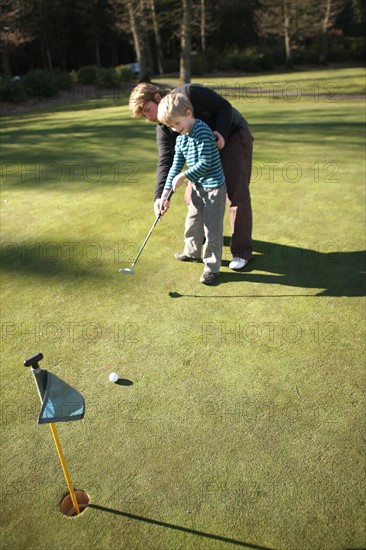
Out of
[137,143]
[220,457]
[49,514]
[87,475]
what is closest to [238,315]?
[220,457]

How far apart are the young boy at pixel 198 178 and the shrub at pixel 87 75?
25263 mm

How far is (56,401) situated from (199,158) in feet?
8.19

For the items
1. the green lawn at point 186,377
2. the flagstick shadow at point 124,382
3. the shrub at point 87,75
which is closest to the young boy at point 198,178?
the green lawn at point 186,377

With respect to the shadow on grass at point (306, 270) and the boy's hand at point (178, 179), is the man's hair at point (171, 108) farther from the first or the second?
the shadow on grass at point (306, 270)

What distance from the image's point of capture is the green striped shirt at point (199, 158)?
143 inches

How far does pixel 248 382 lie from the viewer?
290 cm

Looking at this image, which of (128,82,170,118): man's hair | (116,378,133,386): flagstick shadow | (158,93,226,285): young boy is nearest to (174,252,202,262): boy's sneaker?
(158,93,226,285): young boy

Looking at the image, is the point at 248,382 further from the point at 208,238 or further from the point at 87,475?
the point at 208,238

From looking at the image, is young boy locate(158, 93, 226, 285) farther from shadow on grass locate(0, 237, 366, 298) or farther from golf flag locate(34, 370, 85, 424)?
golf flag locate(34, 370, 85, 424)

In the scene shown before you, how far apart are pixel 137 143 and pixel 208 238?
6.52 meters

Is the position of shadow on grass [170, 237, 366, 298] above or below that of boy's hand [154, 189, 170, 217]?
below

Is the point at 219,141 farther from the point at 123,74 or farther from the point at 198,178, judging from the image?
the point at 123,74

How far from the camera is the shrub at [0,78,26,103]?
Result: 65.7ft

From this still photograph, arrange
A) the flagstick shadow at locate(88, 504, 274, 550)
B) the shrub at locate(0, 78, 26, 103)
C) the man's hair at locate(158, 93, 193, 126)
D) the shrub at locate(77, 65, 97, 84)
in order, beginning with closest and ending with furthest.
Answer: the flagstick shadow at locate(88, 504, 274, 550), the man's hair at locate(158, 93, 193, 126), the shrub at locate(0, 78, 26, 103), the shrub at locate(77, 65, 97, 84)
